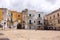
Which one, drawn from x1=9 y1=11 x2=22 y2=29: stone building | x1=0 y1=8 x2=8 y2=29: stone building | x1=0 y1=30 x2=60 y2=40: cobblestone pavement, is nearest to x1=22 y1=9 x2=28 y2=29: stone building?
x1=9 y1=11 x2=22 y2=29: stone building

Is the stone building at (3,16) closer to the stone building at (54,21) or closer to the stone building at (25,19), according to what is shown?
→ the stone building at (25,19)

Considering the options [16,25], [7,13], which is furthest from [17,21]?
[7,13]

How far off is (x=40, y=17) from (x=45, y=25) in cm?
392

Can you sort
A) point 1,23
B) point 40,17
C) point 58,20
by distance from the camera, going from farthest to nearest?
point 40,17, point 58,20, point 1,23

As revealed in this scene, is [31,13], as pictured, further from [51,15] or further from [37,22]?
[51,15]

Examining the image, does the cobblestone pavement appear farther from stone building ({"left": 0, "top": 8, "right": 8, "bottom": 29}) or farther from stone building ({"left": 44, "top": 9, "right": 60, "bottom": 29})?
stone building ({"left": 44, "top": 9, "right": 60, "bottom": 29})

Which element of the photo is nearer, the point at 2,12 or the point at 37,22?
the point at 2,12

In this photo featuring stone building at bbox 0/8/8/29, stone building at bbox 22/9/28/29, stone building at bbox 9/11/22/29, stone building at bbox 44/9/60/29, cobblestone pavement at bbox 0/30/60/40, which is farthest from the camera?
stone building at bbox 22/9/28/29

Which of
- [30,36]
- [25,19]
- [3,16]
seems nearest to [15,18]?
[25,19]

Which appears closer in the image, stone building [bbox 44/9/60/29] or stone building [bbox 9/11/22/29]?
stone building [bbox 44/9/60/29]

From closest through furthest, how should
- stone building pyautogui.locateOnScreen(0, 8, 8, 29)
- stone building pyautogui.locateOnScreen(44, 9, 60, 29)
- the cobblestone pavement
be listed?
the cobblestone pavement < stone building pyautogui.locateOnScreen(0, 8, 8, 29) < stone building pyautogui.locateOnScreen(44, 9, 60, 29)

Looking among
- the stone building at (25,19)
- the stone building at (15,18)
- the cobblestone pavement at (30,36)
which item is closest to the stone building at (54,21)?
the stone building at (25,19)

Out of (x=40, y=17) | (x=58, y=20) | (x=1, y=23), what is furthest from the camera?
(x=40, y=17)

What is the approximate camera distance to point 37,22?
62.8 metres
